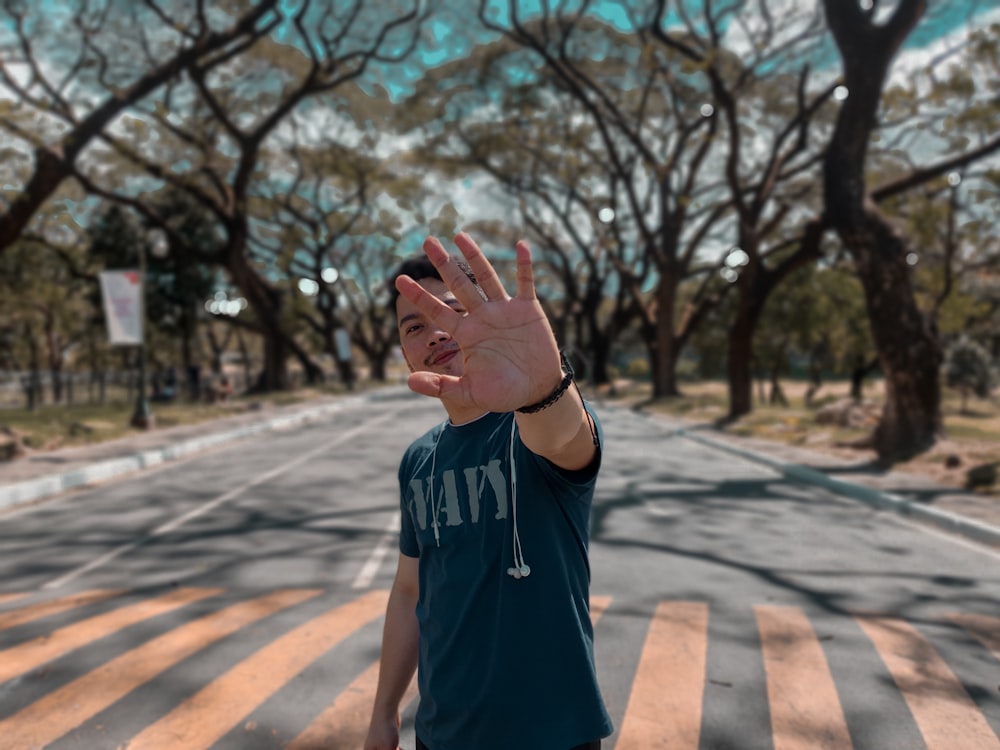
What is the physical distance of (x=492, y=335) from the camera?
1560mm

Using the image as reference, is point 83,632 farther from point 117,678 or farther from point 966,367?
point 966,367

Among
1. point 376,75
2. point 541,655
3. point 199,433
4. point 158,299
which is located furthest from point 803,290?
point 541,655

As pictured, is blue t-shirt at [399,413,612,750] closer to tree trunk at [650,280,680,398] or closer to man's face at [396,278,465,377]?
man's face at [396,278,465,377]

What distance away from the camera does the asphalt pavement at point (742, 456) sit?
810 cm

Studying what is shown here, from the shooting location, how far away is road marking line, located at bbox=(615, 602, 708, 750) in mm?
3225

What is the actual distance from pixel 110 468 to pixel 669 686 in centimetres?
1101

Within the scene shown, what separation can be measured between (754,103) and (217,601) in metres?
22.9

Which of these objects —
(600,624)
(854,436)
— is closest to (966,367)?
(854,436)

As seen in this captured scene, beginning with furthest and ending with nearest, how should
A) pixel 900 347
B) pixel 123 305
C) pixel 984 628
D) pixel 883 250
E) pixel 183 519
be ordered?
1. pixel 123 305
2. pixel 883 250
3. pixel 900 347
4. pixel 183 519
5. pixel 984 628

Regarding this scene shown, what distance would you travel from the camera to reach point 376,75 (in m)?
22.6

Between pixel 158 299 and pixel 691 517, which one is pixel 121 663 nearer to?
pixel 691 517

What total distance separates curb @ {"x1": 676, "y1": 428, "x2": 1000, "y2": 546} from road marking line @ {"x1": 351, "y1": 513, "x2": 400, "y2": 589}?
527 centimetres

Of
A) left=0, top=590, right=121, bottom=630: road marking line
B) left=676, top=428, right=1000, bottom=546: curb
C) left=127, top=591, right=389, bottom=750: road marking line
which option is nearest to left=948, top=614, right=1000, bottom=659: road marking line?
left=676, top=428, right=1000, bottom=546: curb

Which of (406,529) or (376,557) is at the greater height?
(406,529)
